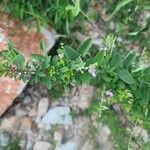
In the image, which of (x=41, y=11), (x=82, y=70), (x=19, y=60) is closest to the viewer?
(x=19, y=60)

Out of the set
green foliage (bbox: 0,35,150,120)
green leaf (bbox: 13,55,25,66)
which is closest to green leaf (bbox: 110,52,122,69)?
green foliage (bbox: 0,35,150,120)

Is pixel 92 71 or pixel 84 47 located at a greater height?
pixel 84 47

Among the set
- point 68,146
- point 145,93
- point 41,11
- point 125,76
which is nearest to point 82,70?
point 125,76

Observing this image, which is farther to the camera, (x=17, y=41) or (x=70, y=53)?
(x=17, y=41)

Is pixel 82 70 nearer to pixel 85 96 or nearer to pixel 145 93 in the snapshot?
pixel 145 93

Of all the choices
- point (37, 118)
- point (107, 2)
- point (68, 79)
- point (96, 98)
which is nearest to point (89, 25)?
point (107, 2)

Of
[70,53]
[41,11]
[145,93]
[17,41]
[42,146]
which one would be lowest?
[42,146]

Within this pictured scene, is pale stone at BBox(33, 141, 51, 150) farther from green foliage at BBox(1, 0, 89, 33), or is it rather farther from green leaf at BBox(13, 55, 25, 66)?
green leaf at BBox(13, 55, 25, 66)
